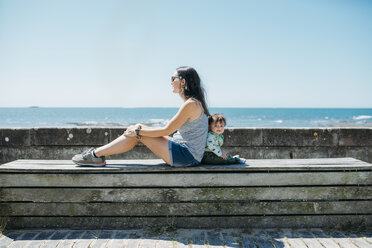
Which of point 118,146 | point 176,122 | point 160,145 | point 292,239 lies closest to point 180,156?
point 160,145

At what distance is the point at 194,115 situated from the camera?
3166 mm

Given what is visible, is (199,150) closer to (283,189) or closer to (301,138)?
(283,189)

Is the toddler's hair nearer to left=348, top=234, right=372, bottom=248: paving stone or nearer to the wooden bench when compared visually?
the wooden bench

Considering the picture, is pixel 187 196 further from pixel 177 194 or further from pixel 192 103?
pixel 192 103

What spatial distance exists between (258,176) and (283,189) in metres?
0.32

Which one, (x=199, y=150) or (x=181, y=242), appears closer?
(x=181, y=242)

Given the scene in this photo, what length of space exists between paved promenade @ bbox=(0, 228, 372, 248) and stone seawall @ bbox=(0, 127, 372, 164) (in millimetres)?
2170

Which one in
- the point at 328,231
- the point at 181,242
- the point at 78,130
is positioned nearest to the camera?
the point at 181,242

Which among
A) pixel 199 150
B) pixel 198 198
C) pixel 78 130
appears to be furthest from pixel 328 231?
pixel 78 130

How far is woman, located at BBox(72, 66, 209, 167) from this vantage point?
3.13 meters

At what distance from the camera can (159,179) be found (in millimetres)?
3141

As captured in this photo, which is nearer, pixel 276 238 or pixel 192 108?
pixel 276 238

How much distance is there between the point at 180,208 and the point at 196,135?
2.68ft

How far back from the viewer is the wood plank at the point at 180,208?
125 inches
